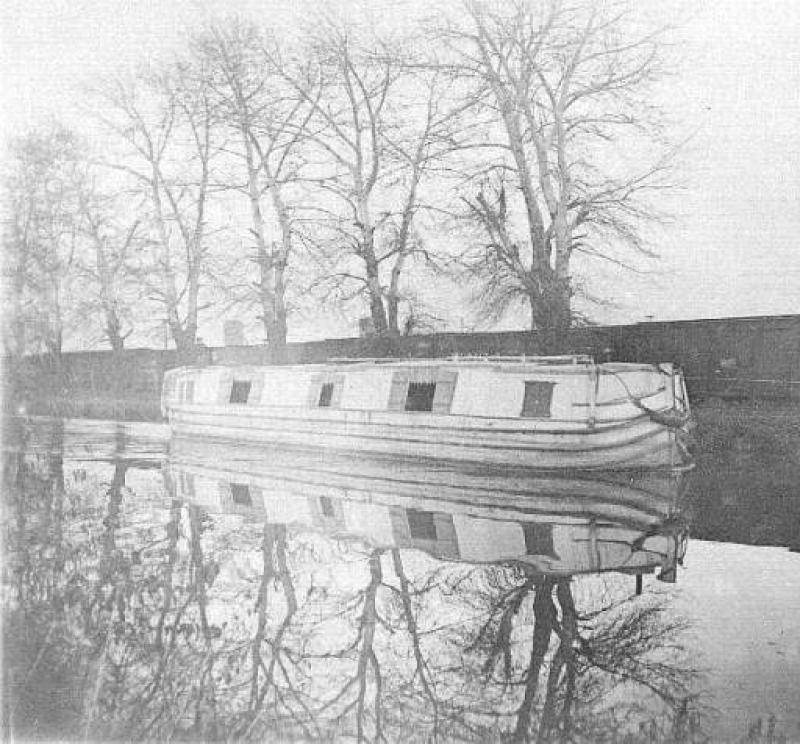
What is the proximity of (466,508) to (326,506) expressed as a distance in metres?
1.69

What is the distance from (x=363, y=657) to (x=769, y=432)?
8878 millimetres

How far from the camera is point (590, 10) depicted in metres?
13.3

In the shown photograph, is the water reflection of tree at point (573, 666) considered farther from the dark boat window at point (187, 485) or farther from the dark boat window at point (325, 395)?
the dark boat window at point (325, 395)

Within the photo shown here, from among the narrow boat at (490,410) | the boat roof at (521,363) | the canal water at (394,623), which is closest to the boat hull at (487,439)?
the narrow boat at (490,410)

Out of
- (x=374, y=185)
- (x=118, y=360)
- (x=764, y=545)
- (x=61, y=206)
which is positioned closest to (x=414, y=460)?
(x=764, y=545)

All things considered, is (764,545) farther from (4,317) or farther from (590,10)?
(4,317)

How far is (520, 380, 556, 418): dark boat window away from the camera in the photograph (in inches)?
438

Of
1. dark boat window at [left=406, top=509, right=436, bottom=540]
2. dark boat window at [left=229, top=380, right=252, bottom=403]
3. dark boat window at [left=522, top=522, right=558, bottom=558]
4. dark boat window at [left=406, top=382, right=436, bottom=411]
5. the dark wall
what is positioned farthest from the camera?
dark boat window at [left=229, top=380, right=252, bottom=403]

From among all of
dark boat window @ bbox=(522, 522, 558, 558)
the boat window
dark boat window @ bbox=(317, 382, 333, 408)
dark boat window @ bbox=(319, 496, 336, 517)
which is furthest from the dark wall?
the boat window

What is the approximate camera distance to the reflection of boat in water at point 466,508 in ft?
22.3

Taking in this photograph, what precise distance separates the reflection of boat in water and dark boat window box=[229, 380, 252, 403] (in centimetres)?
280

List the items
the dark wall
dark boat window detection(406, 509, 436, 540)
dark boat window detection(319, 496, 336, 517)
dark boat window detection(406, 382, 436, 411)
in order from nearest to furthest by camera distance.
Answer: dark boat window detection(406, 509, 436, 540) → dark boat window detection(319, 496, 336, 517) → the dark wall → dark boat window detection(406, 382, 436, 411)

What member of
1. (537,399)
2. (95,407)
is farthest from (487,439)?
(95,407)

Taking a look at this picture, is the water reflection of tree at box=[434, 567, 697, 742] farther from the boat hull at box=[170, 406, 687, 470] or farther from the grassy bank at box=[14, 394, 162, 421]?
the grassy bank at box=[14, 394, 162, 421]
